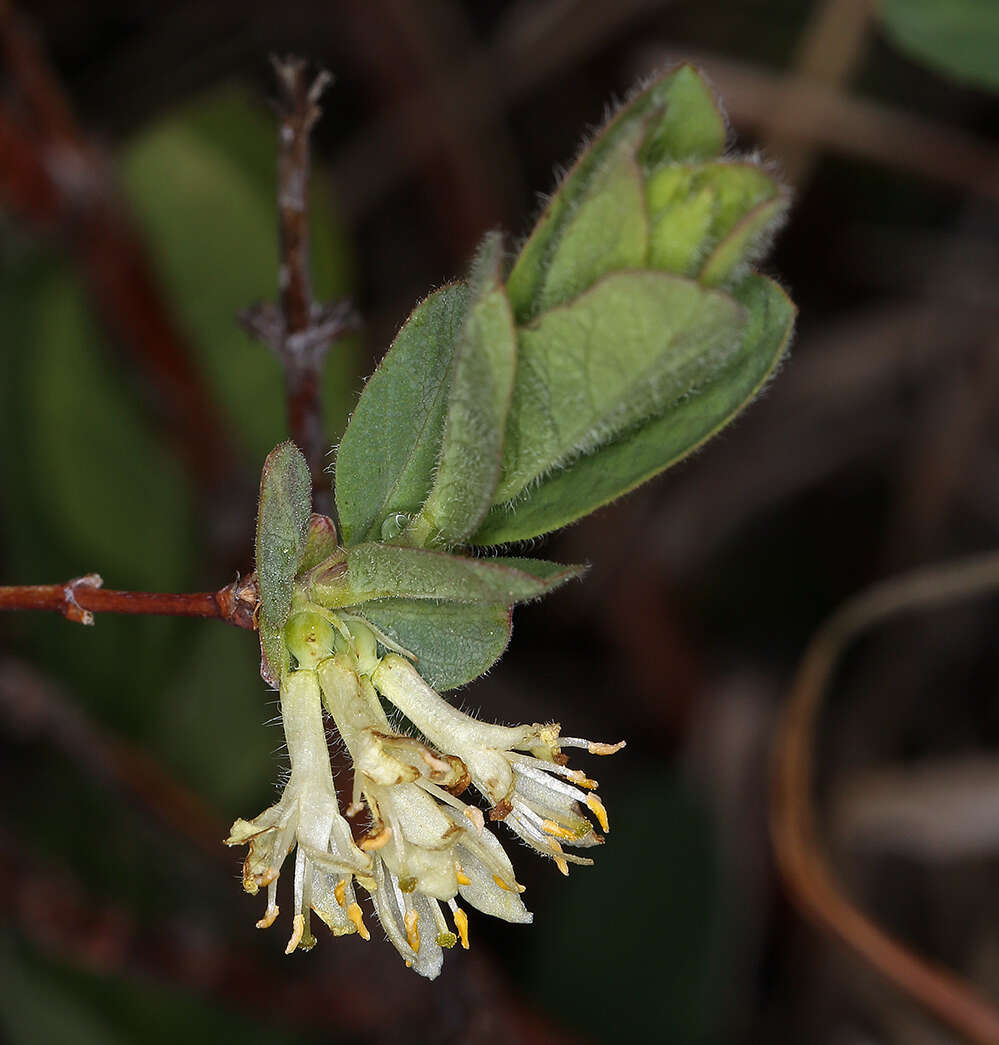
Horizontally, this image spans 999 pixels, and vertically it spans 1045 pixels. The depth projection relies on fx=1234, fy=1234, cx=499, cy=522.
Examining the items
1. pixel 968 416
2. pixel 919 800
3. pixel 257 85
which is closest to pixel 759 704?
pixel 919 800

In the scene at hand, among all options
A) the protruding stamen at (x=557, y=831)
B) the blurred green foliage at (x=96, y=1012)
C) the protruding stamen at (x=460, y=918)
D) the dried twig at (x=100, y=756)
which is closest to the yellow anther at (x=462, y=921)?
the protruding stamen at (x=460, y=918)

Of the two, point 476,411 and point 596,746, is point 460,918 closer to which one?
point 596,746

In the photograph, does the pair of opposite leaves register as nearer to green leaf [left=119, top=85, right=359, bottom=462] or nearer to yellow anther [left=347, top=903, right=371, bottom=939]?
yellow anther [left=347, top=903, right=371, bottom=939]

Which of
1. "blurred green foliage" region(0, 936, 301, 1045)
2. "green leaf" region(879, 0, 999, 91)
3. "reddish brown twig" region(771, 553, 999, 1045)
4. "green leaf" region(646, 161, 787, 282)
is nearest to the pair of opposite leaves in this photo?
"green leaf" region(646, 161, 787, 282)

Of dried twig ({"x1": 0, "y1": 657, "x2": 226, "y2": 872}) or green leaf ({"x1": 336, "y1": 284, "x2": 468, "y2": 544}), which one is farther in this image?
dried twig ({"x1": 0, "y1": 657, "x2": 226, "y2": 872})

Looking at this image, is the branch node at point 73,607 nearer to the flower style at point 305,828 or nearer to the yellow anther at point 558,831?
the flower style at point 305,828

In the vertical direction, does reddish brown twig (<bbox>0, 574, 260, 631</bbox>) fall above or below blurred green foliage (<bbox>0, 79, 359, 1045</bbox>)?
above

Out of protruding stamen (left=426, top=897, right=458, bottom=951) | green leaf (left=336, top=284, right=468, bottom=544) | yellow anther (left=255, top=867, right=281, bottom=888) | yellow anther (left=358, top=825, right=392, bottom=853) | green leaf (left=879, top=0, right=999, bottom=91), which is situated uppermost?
green leaf (left=336, top=284, right=468, bottom=544)
